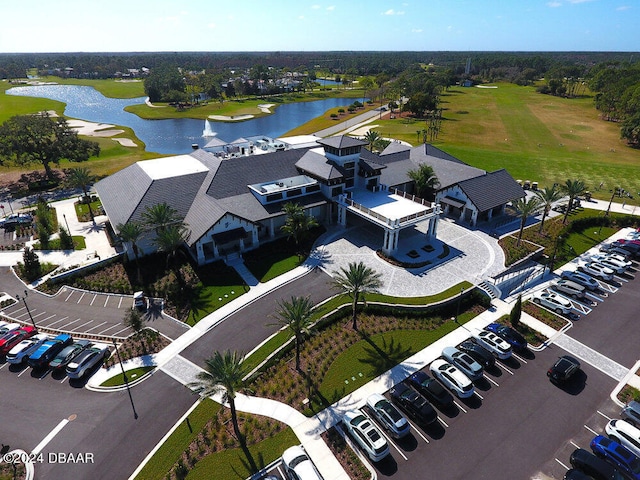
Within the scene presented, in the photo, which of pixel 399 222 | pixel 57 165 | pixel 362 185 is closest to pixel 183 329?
pixel 399 222

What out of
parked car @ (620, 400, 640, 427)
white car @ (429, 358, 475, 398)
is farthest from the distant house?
parked car @ (620, 400, 640, 427)

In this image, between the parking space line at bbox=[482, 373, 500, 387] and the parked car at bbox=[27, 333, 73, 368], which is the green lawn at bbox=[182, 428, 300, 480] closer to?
the parking space line at bbox=[482, 373, 500, 387]

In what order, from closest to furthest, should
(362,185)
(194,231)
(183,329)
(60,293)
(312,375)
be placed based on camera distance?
1. (312,375)
2. (183,329)
3. (60,293)
4. (194,231)
5. (362,185)

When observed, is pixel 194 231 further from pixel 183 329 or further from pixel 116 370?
pixel 116 370

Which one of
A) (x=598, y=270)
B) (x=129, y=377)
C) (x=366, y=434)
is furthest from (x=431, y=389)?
(x=598, y=270)

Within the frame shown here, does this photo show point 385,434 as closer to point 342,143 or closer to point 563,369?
point 563,369

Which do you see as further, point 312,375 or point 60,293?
point 60,293
